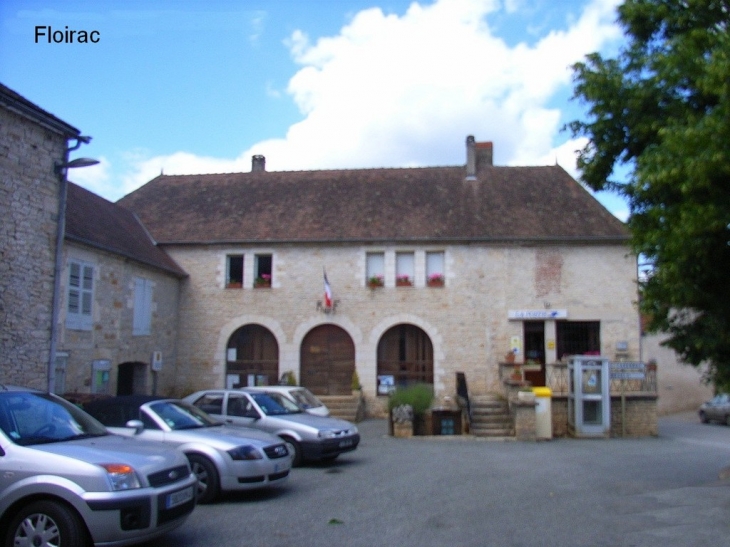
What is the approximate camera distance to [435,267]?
22578 millimetres

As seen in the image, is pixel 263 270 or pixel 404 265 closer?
pixel 404 265

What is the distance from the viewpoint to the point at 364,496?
31.2 ft

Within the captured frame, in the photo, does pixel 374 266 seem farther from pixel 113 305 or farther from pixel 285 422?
pixel 285 422

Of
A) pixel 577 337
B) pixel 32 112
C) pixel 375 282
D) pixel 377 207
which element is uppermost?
pixel 377 207

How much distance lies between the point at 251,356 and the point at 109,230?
6014 millimetres

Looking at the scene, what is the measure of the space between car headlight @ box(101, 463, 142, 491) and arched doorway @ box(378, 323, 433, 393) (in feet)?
54.5

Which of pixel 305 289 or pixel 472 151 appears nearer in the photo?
pixel 305 289

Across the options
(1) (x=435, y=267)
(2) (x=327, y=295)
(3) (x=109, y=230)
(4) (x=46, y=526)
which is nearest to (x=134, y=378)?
(3) (x=109, y=230)

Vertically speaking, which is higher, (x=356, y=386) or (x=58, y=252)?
(x=58, y=252)

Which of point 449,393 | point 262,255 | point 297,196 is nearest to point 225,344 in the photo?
point 262,255

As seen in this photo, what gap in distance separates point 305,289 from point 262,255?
184 cm

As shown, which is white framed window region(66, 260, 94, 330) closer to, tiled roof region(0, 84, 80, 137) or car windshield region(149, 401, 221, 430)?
tiled roof region(0, 84, 80, 137)

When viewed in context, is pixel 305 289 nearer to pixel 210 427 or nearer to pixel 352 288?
pixel 352 288

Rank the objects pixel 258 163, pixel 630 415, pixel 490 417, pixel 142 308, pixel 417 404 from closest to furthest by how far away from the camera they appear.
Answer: pixel 417 404
pixel 630 415
pixel 490 417
pixel 142 308
pixel 258 163
